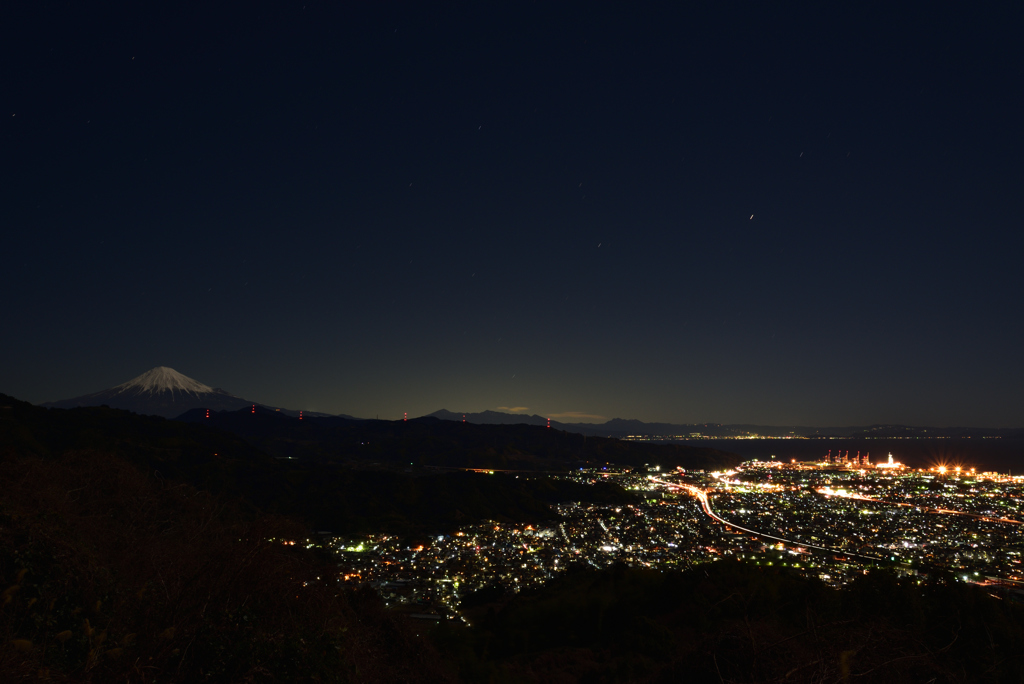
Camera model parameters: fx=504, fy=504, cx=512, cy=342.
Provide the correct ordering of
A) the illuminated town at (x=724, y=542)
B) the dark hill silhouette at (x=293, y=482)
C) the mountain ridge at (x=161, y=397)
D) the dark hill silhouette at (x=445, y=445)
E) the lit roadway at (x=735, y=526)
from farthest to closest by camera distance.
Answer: the mountain ridge at (x=161, y=397) → the dark hill silhouette at (x=445, y=445) → the dark hill silhouette at (x=293, y=482) → the lit roadway at (x=735, y=526) → the illuminated town at (x=724, y=542)

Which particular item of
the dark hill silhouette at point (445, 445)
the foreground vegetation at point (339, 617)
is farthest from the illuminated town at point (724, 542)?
the dark hill silhouette at point (445, 445)

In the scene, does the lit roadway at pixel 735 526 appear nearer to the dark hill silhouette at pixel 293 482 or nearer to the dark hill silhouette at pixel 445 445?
the dark hill silhouette at pixel 293 482

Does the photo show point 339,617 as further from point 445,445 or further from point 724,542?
point 445,445

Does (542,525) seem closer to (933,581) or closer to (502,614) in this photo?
(502,614)

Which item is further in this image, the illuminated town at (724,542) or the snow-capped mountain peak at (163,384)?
the snow-capped mountain peak at (163,384)

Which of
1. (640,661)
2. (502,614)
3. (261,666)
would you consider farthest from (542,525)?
(261,666)

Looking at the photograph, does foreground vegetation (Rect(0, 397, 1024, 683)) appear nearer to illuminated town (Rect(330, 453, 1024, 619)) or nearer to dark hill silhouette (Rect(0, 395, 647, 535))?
illuminated town (Rect(330, 453, 1024, 619))

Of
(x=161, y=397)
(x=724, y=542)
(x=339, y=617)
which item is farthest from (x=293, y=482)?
(x=161, y=397)
